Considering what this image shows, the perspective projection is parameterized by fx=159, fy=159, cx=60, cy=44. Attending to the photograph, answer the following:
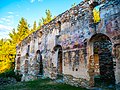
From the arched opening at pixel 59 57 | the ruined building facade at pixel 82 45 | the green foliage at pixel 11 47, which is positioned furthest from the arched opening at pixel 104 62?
the green foliage at pixel 11 47

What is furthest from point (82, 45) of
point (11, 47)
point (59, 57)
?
point (11, 47)

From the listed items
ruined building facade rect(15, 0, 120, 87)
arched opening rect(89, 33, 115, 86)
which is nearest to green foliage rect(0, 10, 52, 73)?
ruined building facade rect(15, 0, 120, 87)

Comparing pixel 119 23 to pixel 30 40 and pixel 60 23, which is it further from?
pixel 30 40

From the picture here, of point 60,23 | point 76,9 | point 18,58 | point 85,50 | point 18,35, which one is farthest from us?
point 18,35

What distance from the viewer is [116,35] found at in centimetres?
684

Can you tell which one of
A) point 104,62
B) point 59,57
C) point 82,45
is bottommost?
point 104,62

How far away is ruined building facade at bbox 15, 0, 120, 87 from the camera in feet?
23.6

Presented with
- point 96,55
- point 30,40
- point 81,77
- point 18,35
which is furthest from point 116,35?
point 18,35

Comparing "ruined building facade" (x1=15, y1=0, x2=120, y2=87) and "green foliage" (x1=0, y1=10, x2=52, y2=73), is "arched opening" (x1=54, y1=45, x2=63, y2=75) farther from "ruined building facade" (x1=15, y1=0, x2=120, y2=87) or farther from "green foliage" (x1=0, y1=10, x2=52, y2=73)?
"green foliage" (x1=0, y1=10, x2=52, y2=73)

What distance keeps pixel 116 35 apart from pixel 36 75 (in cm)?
982

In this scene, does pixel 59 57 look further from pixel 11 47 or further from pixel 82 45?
pixel 11 47

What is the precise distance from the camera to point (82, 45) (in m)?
8.78

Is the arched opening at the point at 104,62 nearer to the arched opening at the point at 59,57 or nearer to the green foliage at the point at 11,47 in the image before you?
the arched opening at the point at 59,57

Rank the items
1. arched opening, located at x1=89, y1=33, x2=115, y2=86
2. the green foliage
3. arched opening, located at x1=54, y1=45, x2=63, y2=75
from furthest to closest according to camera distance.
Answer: the green foliage → arched opening, located at x1=54, y1=45, x2=63, y2=75 → arched opening, located at x1=89, y1=33, x2=115, y2=86
